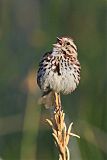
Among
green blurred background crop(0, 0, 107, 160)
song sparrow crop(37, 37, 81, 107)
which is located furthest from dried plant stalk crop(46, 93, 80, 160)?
green blurred background crop(0, 0, 107, 160)


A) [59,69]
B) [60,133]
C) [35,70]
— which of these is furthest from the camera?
[35,70]

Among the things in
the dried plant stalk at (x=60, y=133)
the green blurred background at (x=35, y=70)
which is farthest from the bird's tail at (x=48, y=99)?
the green blurred background at (x=35, y=70)

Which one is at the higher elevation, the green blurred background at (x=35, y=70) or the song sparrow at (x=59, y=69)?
the green blurred background at (x=35, y=70)

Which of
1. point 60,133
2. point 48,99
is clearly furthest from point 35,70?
point 60,133

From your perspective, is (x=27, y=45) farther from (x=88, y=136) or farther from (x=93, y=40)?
(x=88, y=136)

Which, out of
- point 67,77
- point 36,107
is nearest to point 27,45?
point 36,107

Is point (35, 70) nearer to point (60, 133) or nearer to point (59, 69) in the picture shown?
point (59, 69)

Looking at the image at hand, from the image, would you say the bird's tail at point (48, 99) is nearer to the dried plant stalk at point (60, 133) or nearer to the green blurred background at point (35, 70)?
the dried plant stalk at point (60, 133)
